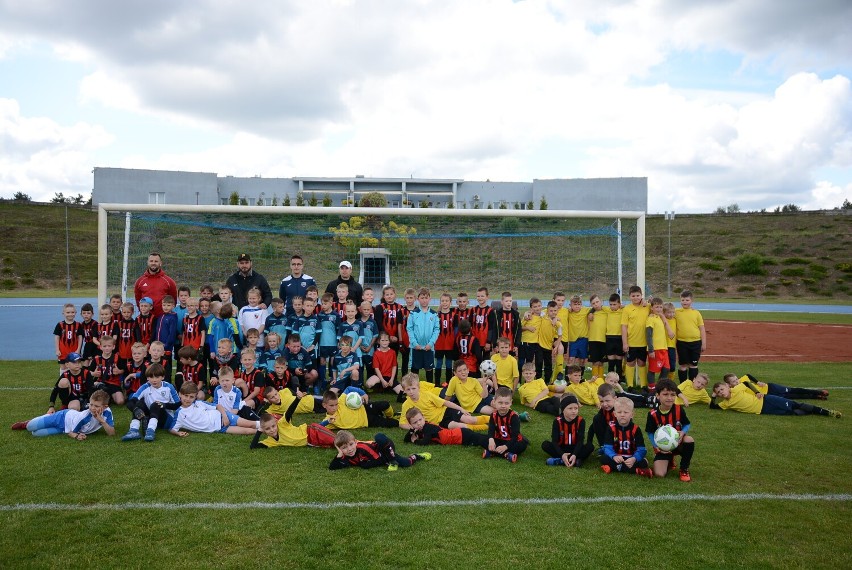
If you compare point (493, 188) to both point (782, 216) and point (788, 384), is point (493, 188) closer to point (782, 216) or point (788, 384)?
point (782, 216)

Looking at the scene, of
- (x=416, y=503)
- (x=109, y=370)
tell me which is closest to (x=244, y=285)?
(x=109, y=370)

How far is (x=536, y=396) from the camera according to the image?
755 centimetres

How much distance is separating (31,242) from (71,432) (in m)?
35.6

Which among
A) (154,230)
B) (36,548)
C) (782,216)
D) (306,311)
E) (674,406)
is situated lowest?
(36,548)

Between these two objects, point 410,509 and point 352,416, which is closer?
point 410,509

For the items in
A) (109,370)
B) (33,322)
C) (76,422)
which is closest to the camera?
(76,422)

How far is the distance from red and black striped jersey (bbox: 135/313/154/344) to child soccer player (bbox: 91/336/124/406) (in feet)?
1.28

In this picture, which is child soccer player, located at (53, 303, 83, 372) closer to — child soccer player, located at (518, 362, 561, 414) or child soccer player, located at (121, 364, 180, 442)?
child soccer player, located at (121, 364, 180, 442)

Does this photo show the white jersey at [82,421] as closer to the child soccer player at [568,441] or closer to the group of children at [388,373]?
the group of children at [388,373]

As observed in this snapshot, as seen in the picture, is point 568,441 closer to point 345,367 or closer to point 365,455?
point 365,455

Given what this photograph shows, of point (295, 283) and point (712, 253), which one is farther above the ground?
point (712, 253)

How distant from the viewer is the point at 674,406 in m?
5.20

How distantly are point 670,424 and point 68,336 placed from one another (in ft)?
24.6

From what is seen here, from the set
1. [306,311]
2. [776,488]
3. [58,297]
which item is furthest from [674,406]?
Answer: [58,297]
